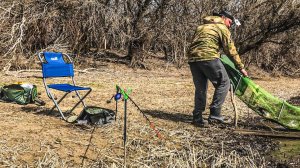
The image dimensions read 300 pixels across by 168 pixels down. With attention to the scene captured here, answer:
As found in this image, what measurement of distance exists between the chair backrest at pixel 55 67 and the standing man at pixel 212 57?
77.1 inches

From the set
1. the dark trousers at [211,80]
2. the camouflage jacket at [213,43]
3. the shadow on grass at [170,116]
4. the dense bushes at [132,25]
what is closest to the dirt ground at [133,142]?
the shadow on grass at [170,116]

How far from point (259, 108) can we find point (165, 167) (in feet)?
8.59

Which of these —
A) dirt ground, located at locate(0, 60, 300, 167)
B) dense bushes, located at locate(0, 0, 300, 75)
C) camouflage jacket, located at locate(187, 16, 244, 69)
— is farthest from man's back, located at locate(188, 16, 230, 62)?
dense bushes, located at locate(0, 0, 300, 75)

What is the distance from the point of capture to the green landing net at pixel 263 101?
707cm

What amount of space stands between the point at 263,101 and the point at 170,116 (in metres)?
1.61

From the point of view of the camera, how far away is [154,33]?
17.2m

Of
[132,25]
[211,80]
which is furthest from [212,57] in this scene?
[132,25]

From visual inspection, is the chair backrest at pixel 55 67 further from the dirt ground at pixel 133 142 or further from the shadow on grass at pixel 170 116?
the shadow on grass at pixel 170 116

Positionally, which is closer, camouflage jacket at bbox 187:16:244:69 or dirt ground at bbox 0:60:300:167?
dirt ground at bbox 0:60:300:167

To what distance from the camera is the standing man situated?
22.5 ft

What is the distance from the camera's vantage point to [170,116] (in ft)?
25.9

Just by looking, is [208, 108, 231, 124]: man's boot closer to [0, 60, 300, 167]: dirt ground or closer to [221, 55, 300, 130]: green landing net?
[0, 60, 300, 167]: dirt ground

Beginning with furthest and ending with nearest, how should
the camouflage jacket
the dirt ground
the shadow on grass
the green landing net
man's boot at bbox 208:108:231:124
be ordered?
the shadow on grass, man's boot at bbox 208:108:231:124, the green landing net, the camouflage jacket, the dirt ground

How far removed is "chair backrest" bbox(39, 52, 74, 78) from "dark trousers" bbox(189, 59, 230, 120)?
6.49ft
